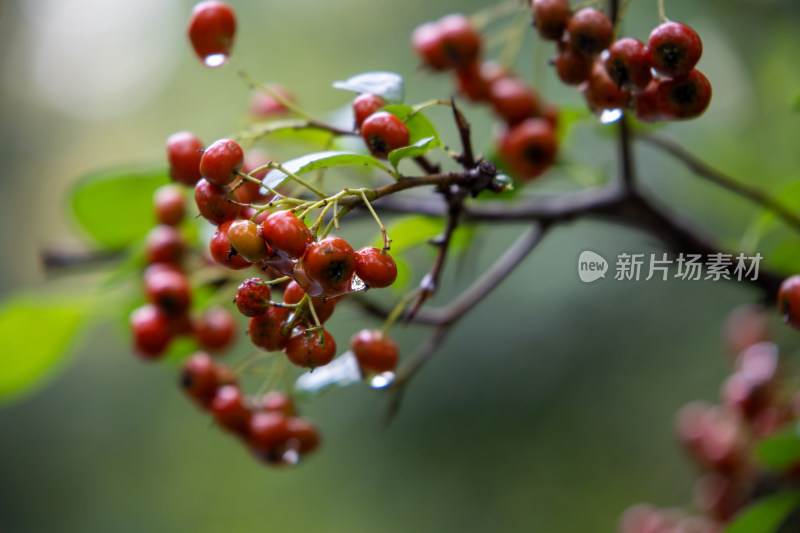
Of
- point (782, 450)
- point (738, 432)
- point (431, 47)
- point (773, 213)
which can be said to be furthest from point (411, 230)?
point (738, 432)

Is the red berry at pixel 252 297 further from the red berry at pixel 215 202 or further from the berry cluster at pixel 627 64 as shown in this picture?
the berry cluster at pixel 627 64

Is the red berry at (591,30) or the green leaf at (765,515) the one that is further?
the green leaf at (765,515)

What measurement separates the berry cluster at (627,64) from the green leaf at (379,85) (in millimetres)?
123

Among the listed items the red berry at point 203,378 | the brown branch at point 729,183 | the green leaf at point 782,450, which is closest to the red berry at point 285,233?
the red berry at point 203,378

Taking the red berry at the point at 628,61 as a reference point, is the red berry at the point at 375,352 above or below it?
below

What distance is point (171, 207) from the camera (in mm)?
848

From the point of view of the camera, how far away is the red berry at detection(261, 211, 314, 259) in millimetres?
393

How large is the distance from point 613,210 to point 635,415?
1538 mm

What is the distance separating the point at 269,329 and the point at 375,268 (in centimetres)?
8

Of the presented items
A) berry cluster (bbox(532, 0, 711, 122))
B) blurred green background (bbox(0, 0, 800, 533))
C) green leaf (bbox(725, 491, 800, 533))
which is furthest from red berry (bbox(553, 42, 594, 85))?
blurred green background (bbox(0, 0, 800, 533))

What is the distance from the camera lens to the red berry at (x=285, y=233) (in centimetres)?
39

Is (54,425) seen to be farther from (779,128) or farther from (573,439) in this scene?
(779,128)

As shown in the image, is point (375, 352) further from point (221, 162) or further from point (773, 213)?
point (773, 213)

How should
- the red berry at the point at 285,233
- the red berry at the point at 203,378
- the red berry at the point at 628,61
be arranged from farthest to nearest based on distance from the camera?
1. the red berry at the point at 203,378
2. the red berry at the point at 628,61
3. the red berry at the point at 285,233
